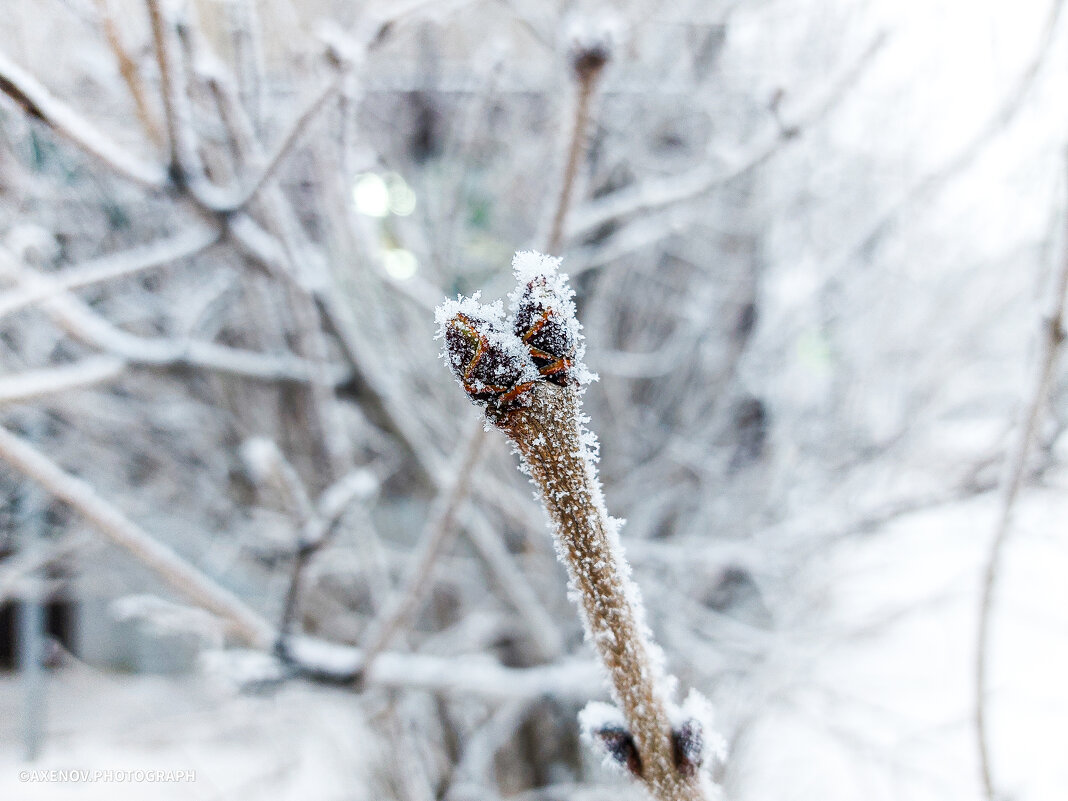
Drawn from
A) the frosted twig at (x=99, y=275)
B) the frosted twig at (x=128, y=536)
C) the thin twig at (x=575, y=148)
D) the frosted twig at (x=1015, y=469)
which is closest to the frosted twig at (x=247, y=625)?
the frosted twig at (x=128, y=536)

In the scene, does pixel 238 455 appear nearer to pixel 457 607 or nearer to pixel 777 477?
pixel 457 607

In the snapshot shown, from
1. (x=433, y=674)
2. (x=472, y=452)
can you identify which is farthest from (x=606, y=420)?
(x=472, y=452)

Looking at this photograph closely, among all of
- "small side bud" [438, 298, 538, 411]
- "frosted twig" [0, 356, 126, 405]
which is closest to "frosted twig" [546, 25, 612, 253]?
"small side bud" [438, 298, 538, 411]

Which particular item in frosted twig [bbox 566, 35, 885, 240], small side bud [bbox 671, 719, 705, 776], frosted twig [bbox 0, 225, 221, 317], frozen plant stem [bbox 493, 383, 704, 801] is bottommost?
small side bud [bbox 671, 719, 705, 776]

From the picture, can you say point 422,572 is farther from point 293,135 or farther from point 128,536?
point 293,135

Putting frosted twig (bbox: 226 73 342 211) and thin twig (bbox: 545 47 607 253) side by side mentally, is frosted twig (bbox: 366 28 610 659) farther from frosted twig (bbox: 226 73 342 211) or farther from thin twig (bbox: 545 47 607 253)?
frosted twig (bbox: 226 73 342 211)
